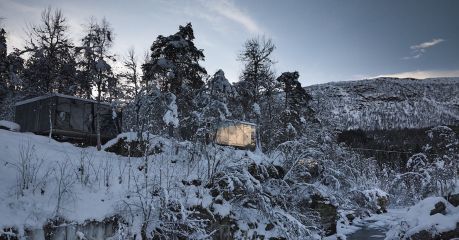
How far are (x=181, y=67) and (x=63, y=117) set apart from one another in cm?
753

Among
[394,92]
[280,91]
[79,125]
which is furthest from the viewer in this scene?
[394,92]

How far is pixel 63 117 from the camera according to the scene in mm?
17125

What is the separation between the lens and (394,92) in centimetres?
19850

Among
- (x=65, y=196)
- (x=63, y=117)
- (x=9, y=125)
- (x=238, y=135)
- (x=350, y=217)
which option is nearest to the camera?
(x=65, y=196)

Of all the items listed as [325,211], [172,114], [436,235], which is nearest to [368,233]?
[325,211]

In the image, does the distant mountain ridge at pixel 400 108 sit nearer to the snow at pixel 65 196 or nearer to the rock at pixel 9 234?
the snow at pixel 65 196

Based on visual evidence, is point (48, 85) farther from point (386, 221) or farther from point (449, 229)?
point (386, 221)

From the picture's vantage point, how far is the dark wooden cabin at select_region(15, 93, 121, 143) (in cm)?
1688

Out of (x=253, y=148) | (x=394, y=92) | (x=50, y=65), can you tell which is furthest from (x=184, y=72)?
(x=394, y=92)

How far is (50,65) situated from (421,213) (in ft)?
66.4

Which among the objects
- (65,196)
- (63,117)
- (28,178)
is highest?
(63,117)

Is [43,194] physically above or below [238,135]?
below

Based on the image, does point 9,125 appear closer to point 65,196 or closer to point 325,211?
point 65,196

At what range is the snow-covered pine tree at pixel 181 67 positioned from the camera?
69.3ft
